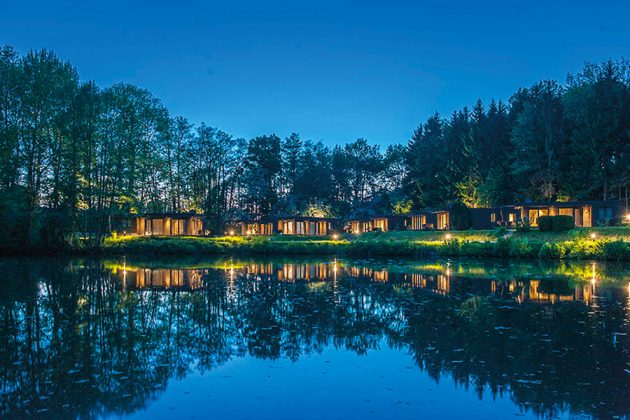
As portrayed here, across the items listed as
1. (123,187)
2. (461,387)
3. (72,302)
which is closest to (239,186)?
(123,187)

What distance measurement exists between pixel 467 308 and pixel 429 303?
1.26m

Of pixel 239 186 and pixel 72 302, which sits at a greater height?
pixel 239 186

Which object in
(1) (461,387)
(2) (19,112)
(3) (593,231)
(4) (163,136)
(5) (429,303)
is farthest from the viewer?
(4) (163,136)

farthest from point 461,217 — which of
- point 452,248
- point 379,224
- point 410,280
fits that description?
point 410,280

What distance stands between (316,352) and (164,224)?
4839cm

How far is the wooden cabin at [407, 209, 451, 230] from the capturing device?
52.2 m

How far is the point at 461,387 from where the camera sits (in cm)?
732

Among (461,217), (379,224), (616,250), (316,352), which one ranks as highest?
(461,217)

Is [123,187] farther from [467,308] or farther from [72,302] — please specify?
[467,308]

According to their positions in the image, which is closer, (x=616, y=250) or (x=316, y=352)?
(x=316, y=352)

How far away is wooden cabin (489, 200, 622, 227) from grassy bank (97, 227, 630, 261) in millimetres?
5632

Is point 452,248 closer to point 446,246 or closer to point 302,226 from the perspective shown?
point 446,246

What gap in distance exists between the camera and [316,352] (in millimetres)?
9312

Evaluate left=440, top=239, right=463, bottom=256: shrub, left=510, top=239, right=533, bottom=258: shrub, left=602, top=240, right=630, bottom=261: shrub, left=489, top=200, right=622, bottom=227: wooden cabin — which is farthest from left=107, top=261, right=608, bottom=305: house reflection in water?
left=489, top=200, right=622, bottom=227: wooden cabin
